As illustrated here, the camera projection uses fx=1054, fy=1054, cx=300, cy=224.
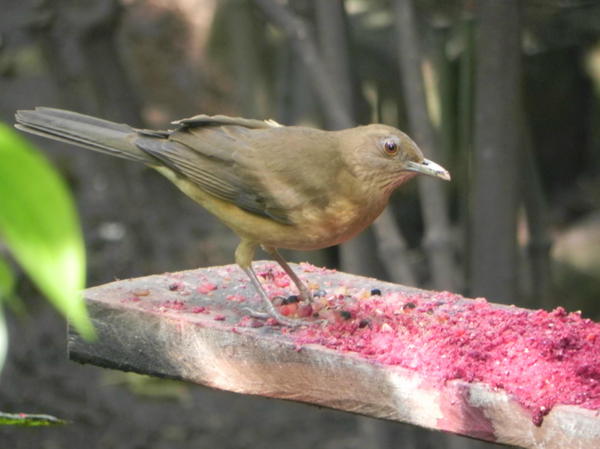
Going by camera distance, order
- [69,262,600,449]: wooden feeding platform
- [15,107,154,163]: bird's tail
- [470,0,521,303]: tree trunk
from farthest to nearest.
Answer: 1. [470,0,521,303]: tree trunk
2. [15,107,154,163]: bird's tail
3. [69,262,600,449]: wooden feeding platform

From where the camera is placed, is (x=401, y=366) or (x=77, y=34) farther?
(x=77, y=34)

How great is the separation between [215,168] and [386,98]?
405 centimetres

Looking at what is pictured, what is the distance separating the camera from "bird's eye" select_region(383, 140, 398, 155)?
11.8ft

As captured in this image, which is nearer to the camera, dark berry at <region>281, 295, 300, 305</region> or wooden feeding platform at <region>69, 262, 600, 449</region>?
wooden feeding platform at <region>69, 262, 600, 449</region>

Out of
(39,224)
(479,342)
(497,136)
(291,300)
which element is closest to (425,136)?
(497,136)

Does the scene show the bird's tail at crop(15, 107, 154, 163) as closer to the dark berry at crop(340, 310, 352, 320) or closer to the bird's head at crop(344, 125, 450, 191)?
the bird's head at crop(344, 125, 450, 191)

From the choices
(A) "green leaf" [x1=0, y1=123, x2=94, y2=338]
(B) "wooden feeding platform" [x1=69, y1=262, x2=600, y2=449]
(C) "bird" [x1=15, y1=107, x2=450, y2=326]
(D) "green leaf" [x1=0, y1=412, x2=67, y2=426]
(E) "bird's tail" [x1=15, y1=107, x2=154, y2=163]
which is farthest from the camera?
(E) "bird's tail" [x1=15, y1=107, x2=154, y2=163]

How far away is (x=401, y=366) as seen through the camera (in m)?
2.84

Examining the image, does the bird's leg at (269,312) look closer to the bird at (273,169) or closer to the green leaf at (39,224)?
the bird at (273,169)

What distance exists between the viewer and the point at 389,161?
142 inches

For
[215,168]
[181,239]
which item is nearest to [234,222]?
[215,168]

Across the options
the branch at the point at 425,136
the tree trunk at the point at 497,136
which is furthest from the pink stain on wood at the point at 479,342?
the branch at the point at 425,136

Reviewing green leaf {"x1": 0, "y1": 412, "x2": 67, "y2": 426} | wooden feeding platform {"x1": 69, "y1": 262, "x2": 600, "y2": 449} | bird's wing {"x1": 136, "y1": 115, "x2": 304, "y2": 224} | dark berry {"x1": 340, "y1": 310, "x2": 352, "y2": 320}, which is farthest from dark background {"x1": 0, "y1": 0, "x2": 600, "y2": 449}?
green leaf {"x1": 0, "y1": 412, "x2": 67, "y2": 426}

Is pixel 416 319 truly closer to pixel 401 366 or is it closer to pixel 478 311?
pixel 478 311
